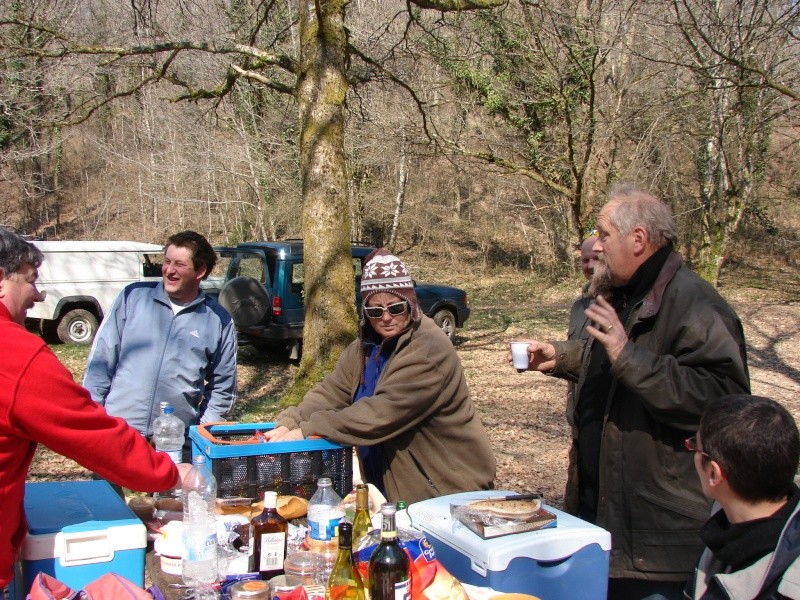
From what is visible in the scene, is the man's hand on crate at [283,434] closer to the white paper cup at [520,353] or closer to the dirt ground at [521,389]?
the white paper cup at [520,353]

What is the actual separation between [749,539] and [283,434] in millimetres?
1838

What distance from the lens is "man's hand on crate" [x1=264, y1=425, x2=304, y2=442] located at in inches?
120

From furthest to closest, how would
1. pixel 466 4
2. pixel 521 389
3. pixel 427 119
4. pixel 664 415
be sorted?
pixel 427 119 → pixel 521 389 → pixel 466 4 → pixel 664 415

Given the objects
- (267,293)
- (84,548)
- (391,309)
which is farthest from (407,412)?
(267,293)

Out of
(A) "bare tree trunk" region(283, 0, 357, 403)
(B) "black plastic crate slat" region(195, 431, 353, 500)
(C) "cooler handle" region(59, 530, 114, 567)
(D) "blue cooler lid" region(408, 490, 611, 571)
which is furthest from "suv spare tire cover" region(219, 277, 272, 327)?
(C) "cooler handle" region(59, 530, 114, 567)

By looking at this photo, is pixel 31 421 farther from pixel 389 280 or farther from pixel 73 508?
pixel 389 280

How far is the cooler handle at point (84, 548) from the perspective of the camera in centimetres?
225

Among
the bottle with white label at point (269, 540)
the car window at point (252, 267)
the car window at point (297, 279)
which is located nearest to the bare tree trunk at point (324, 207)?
the car window at point (297, 279)

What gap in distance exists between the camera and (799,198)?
23.3 m

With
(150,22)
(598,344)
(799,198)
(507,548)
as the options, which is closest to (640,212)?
(598,344)

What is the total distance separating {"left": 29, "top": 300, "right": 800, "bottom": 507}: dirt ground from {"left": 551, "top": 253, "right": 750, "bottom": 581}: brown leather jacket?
380cm

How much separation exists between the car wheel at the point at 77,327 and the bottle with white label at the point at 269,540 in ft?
39.5

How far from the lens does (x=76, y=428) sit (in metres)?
2.07

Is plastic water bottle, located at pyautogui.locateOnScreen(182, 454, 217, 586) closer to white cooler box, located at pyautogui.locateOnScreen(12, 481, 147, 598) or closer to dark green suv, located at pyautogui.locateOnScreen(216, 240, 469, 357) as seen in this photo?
white cooler box, located at pyautogui.locateOnScreen(12, 481, 147, 598)
